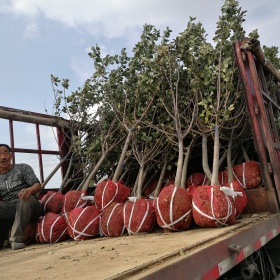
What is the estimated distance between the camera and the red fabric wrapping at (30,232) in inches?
139

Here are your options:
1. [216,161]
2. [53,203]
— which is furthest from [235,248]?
[53,203]

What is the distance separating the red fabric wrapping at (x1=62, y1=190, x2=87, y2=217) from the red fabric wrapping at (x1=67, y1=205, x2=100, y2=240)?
308 millimetres

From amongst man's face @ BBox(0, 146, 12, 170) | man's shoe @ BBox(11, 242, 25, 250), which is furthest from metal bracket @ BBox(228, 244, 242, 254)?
man's face @ BBox(0, 146, 12, 170)

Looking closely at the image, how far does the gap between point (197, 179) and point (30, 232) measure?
189cm

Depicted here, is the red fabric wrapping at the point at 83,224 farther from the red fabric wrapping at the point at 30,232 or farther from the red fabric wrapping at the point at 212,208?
the red fabric wrapping at the point at 212,208

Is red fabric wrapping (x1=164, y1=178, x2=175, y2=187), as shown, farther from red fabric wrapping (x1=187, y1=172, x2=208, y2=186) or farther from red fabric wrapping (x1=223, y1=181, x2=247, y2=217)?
red fabric wrapping (x1=223, y1=181, x2=247, y2=217)

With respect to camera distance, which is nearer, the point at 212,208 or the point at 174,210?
the point at 212,208

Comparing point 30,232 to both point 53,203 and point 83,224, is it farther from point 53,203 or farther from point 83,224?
point 83,224

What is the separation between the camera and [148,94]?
416 centimetres

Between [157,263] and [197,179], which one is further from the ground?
[197,179]

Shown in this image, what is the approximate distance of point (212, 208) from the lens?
265 cm

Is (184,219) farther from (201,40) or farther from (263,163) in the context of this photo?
(201,40)

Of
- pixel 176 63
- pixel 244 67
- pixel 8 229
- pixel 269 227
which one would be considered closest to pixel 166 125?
pixel 176 63

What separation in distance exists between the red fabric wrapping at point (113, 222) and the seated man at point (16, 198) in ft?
2.74
